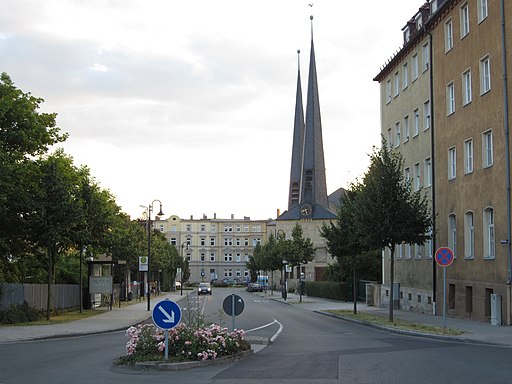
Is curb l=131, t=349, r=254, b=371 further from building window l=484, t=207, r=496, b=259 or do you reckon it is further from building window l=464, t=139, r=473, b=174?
building window l=464, t=139, r=473, b=174

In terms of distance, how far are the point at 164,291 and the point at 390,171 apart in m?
74.1

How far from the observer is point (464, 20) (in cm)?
3153

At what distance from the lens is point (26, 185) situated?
36.7 m

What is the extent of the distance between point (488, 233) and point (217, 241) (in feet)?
449

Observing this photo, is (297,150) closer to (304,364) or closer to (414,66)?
(414,66)

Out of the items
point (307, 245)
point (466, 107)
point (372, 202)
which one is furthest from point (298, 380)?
point (307, 245)

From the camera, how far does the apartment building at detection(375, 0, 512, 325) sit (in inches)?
1051

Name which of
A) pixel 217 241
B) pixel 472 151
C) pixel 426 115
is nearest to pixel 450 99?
pixel 472 151

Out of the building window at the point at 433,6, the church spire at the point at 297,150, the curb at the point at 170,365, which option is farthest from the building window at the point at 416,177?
the church spire at the point at 297,150

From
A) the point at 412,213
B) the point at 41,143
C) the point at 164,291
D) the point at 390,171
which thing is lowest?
the point at 164,291

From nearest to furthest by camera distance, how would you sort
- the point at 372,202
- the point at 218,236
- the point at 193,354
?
the point at 193,354
the point at 372,202
the point at 218,236

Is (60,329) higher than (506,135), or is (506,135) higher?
(506,135)

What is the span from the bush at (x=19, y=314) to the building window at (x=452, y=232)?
19.6m

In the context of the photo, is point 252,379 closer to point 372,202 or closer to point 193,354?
point 193,354
